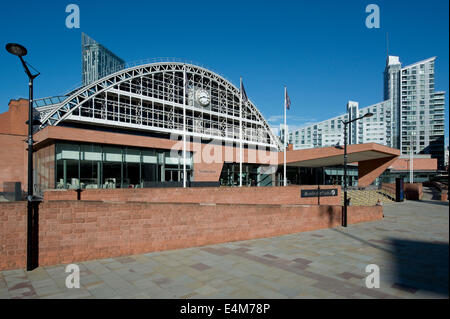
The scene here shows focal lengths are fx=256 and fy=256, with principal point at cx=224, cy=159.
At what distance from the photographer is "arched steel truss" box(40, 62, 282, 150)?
36125 millimetres

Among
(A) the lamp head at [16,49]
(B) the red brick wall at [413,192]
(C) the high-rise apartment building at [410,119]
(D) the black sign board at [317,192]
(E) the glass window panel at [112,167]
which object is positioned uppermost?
(C) the high-rise apartment building at [410,119]

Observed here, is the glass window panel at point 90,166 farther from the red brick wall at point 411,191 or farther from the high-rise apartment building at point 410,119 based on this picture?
the high-rise apartment building at point 410,119

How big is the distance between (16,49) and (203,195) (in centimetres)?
1348

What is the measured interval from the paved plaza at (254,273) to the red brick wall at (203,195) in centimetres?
770

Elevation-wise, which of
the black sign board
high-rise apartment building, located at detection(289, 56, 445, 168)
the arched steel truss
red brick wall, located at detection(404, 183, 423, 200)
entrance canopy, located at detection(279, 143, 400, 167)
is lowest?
red brick wall, located at detection(404, 183, 423, 200)

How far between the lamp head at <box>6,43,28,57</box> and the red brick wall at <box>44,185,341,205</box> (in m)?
9.71

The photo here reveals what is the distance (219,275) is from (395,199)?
111 ft

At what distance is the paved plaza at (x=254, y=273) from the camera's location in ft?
20.9

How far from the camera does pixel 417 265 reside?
27.9 ft

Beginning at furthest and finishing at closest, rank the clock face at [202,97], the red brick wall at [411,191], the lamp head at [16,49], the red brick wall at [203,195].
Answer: the clock face at [202,97] → the red brick wall at [411,191] → the red brick wall at [203,195] → the lamp head at [16,49]

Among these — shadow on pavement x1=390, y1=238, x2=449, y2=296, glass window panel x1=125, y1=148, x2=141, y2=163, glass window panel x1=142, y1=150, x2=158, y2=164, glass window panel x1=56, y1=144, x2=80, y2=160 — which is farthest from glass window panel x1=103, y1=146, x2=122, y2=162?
shadow on pavement x1=390, y1=238, x2=449, y2=296

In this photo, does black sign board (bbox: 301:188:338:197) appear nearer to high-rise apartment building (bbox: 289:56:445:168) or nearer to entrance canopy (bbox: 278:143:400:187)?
entrance canopy (bbox: 278:143:400:187)

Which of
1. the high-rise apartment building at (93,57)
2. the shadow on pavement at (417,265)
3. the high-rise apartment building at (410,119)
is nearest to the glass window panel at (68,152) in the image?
the shadow on pavement at (417,265)
